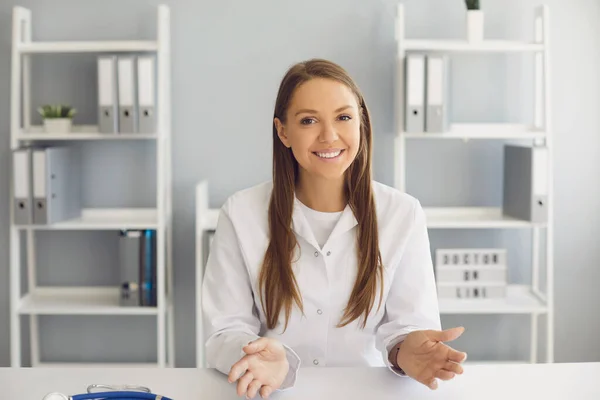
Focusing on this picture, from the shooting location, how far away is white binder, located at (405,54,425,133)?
2.94 m

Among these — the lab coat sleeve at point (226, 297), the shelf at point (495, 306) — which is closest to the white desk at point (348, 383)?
the lab coat sleeve at point (226, 297)

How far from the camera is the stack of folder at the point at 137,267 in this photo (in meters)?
3.04

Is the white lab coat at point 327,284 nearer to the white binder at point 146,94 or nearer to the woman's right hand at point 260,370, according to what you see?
the woman's right hand at point 260,370

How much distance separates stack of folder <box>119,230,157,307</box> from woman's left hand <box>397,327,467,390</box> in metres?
1.82

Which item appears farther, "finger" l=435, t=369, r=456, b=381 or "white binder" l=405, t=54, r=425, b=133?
"white binder" l=405, t=54, r=425, b=133

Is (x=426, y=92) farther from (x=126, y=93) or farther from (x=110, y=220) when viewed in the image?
(x=110, y=220)

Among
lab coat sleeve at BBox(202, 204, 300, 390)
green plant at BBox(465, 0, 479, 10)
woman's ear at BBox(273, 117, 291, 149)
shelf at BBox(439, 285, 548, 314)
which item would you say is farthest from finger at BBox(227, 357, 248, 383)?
green plant at BBox(465, 0, 479, 10)

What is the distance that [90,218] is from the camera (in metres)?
3.25

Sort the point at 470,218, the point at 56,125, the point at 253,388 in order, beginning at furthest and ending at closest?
the point at 470,218 < the point at 56,125 < the point at 253,388

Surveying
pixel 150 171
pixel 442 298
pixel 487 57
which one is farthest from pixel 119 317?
pixel 487 57

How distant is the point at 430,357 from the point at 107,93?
6.69ft

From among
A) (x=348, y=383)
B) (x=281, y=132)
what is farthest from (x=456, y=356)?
(x=281, y=132)

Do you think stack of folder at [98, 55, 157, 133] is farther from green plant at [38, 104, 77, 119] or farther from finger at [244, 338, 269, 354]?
finger at [244, 338, 269, 354]

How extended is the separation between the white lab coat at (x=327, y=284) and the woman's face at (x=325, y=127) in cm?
15
